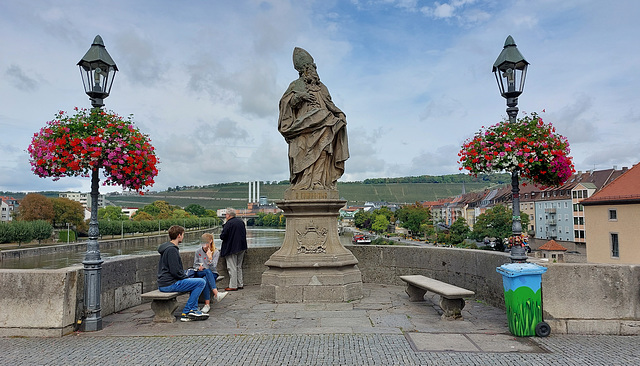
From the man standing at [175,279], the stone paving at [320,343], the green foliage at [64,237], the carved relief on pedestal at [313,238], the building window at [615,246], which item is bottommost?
the green foliage at [64,237]

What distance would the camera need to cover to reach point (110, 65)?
6.18 m

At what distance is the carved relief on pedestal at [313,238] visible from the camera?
7.83 m

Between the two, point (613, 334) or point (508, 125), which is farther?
point (508, 125)

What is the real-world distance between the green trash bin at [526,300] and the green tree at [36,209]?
75643 millimetres

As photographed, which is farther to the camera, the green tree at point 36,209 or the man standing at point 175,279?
the green tree at point 36,209

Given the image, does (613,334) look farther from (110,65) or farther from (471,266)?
(110,65)

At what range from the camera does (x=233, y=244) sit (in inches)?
343

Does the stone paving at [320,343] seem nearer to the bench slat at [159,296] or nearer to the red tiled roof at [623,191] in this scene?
the bench slat at [159,296]

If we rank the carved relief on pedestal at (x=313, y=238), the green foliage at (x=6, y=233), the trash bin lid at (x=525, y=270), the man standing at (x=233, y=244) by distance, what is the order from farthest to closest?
the green foliage at (x=6, y=233)
the man standing at (x=233, y=244)
the carved relief on pedestal at (x=313, y=238)
the trash bin lid at (x=525, y=270)

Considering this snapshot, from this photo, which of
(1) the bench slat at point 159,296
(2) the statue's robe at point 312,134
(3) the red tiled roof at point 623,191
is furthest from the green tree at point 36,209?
(1) the bench slat at point 159,296

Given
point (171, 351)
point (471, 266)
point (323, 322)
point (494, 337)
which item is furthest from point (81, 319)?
point (471, 266)

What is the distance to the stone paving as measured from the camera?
4.51m

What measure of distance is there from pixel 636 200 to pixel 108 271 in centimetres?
3255

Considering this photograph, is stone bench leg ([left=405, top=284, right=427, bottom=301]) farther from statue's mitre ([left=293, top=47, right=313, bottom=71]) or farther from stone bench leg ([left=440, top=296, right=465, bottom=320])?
statue's mitre ([left=293, top=47, right=313, bottom=71])
